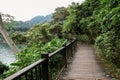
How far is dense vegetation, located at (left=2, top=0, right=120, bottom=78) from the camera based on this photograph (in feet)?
26.6

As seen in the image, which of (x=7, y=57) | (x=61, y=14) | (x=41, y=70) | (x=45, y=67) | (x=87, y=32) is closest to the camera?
(x=41, y=70)

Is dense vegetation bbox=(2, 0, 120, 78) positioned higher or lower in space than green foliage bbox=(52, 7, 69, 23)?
lower

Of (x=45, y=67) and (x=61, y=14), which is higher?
(x=61, y=14)

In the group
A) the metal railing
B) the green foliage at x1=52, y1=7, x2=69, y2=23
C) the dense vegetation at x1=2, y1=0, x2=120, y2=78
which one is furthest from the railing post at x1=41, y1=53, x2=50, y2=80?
the green foliage at x1=52, y1=7, x2=69, y2=23

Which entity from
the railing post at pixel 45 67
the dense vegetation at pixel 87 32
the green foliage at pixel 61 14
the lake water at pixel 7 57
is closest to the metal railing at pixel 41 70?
the railing post at pixel 45 67

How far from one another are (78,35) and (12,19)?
1290cm

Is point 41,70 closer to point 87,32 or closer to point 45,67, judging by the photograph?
point 45,67

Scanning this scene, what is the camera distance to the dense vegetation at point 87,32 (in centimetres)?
810

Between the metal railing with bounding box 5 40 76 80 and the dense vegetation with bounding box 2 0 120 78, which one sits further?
the dense vegetation with bounding box 2 0 120 78

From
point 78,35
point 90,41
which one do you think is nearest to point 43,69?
point 90,41

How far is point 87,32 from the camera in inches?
1134

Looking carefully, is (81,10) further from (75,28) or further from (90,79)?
(90,79)

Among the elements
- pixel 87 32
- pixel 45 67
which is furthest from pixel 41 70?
pixel 87 32

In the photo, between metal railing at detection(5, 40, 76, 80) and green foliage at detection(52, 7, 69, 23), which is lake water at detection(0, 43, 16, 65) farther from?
green foliage at detection(52, 7, 69, 23)
